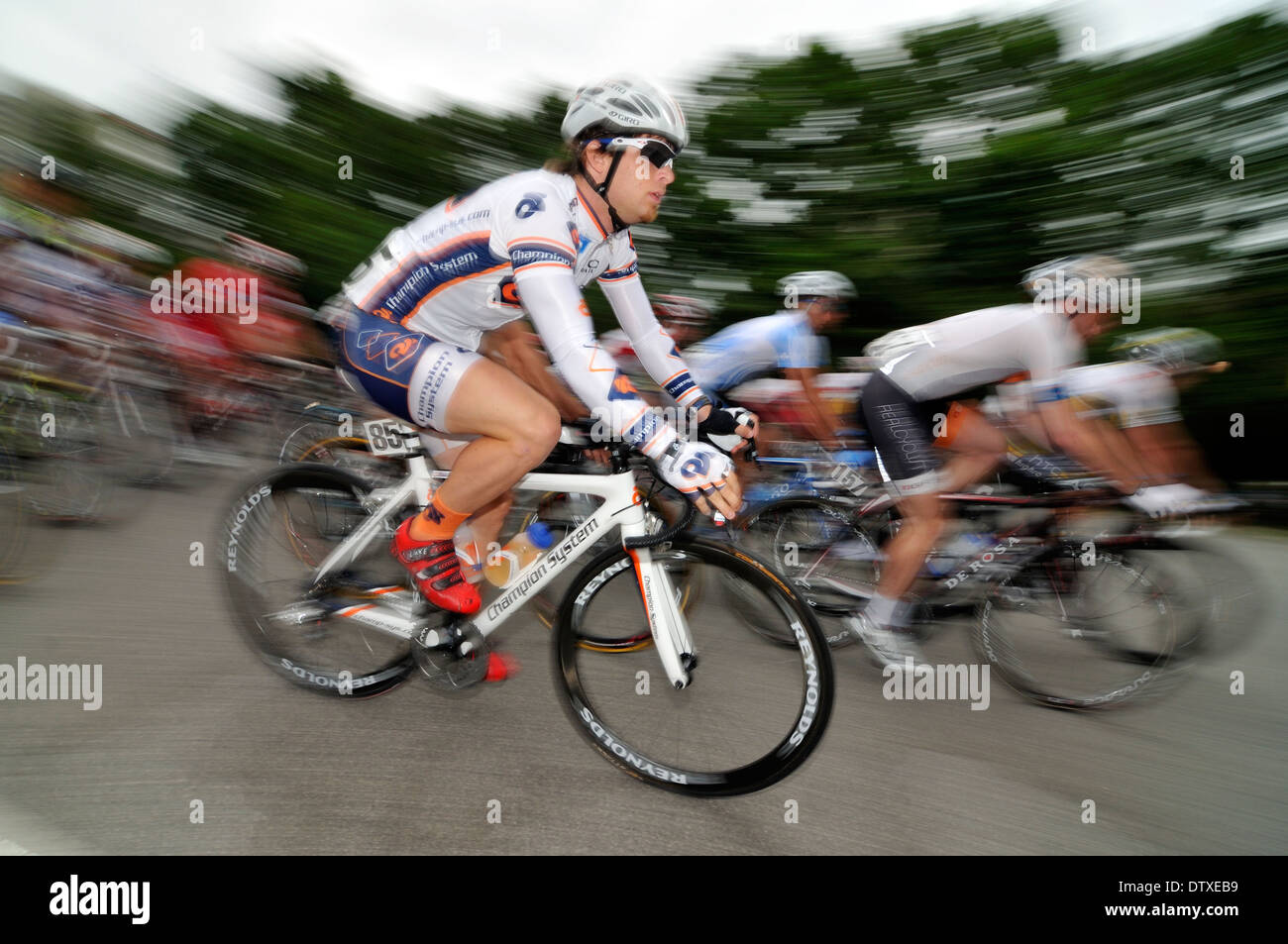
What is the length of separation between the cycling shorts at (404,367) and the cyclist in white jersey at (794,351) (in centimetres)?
260

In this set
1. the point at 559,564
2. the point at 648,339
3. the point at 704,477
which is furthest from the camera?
the point at 648,339

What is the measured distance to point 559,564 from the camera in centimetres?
258

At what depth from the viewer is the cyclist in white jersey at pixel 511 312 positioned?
2.22 metres

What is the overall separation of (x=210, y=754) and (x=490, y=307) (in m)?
1.82

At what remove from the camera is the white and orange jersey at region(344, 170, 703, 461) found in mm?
2225

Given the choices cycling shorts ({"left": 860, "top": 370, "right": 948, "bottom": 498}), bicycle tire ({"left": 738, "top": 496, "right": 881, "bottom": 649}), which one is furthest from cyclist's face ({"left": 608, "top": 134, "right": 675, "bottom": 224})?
bicycle tire ({"left": 738, "top": 496, "right": 881, "bottom": 649})

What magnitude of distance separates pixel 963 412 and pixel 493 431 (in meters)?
2.37

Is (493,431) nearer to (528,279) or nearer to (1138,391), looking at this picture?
(528,279)

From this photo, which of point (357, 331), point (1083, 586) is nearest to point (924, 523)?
point (1083, 586)

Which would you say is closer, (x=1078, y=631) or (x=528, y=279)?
(x=528, y=279)

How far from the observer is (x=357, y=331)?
8.64 feet

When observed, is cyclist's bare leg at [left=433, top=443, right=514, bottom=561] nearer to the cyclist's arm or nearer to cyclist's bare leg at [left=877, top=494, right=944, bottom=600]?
cyclist's bare leg at [left=877, top=494, right=944, bottom=600]

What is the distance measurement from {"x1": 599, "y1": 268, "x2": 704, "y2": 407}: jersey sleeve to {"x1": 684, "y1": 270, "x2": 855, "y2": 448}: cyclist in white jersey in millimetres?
1995

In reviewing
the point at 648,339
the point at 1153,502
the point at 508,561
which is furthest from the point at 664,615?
the point at 1153,502
